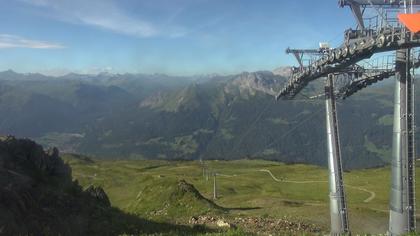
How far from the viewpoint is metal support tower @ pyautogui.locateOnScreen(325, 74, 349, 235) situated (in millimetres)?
45281

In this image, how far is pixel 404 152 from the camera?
34.0 meters

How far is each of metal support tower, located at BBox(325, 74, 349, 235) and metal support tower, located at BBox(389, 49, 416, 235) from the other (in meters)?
11.1

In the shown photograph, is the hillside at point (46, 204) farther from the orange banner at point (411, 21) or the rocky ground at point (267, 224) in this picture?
the orange banner at point (411, 21)

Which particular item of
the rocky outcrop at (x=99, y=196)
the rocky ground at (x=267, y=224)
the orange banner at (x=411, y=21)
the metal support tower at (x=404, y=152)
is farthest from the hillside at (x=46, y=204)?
the orange banner at (x=411, y=21)

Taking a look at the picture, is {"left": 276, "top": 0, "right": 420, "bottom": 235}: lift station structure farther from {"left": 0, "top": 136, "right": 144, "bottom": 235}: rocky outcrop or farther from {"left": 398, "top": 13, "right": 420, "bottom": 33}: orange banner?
{"left": 0, "top": 136, "right": 144, "bottom": 235}: rocky outcrop

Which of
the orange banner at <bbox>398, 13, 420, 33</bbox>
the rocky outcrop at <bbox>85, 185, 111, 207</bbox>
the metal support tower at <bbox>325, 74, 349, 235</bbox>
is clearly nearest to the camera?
the orange banner at <bbox>398, 13, 420, 33</bbox>

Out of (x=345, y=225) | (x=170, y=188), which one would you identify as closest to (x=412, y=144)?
(x=345, y=225)

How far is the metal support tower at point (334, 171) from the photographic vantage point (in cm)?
4528

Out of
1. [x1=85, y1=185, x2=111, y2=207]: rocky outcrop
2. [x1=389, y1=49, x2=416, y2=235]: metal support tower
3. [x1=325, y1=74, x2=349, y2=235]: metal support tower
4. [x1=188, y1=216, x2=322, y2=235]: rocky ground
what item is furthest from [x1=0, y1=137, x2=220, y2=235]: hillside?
[x1=325, y1=74, x2=349, y2=235]: metal support tower

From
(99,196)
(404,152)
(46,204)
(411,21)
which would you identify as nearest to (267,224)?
(99,196)

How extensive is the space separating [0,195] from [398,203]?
24.7 m

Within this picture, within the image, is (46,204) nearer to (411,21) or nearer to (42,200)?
(42,200)

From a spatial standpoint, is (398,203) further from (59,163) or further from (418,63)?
(59,163)

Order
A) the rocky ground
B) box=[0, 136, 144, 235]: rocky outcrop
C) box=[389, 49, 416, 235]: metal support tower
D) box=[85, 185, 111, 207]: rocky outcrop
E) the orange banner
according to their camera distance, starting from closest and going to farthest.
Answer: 1. box=[0, 136, 144, 235]: rocky outcrop
2. the orange banner
3. box=[389, 49, 416, 235]: metal support tower
4. box=[85, 185, 111, 207]: rocky outcrop
5. the rocky ground
